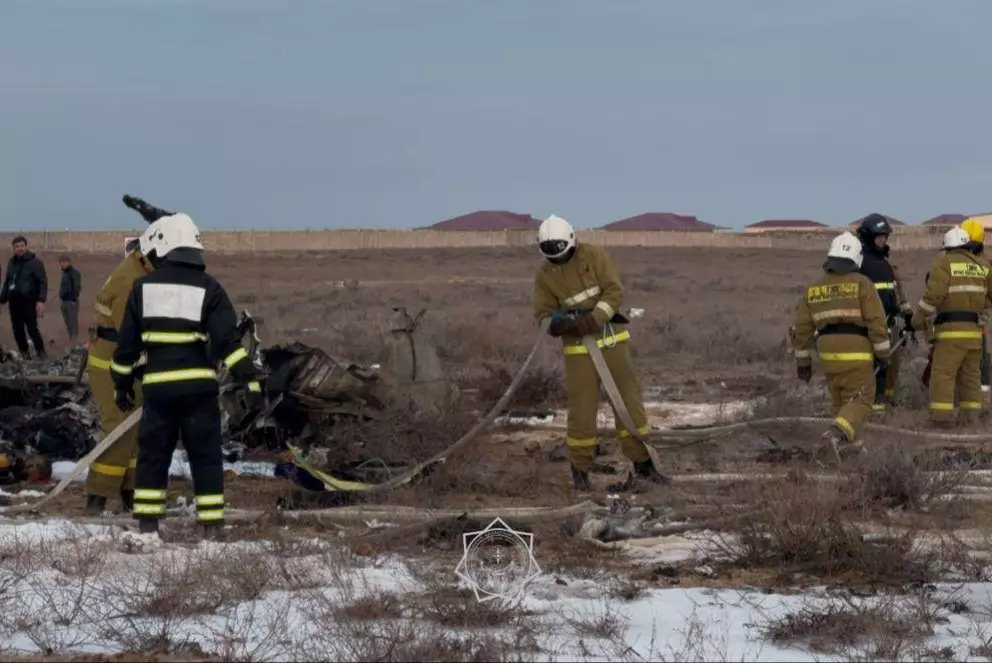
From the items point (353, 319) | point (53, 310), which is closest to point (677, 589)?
point (353, 319)

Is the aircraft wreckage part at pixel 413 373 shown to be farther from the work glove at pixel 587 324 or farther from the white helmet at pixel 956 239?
the white helmet at pixel 956 239

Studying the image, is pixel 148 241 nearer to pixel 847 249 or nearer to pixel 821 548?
pixel 821 548

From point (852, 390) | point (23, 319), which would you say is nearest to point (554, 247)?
Answer: point (852, 390)

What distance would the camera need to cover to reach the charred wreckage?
10.1 metres

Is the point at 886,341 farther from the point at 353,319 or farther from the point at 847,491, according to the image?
the point at 353,319

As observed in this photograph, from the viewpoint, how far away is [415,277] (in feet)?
146

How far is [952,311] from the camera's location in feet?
40.4

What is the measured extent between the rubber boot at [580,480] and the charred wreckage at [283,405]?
1.22 m

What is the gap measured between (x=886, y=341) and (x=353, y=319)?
17182 millimetres

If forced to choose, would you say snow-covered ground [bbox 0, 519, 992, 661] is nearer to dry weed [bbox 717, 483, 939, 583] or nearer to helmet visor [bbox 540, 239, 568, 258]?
dry weed [bbox 717, 483, 939, 583]

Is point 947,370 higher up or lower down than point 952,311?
lower down

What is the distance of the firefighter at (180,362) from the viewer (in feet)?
25.3

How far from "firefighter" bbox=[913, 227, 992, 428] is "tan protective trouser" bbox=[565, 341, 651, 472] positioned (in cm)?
374
